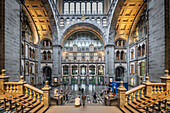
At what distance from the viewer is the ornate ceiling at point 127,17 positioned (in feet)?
69.5

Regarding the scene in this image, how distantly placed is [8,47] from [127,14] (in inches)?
908

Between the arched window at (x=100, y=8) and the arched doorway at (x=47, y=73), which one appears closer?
the arched window at (x=100, y=8)

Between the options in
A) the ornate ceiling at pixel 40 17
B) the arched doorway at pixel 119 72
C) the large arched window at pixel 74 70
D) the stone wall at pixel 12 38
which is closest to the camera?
the stone wall at pixel 12 38

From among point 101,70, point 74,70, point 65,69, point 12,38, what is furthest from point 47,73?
point 12,38

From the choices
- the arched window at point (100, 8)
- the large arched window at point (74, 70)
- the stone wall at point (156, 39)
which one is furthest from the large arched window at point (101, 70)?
the stone wall at point (156, 39)

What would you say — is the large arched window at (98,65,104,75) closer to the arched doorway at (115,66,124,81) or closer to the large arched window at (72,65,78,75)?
the arched doorway at (115,66,124,81)

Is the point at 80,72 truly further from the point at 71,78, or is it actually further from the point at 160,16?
the point at 160,16

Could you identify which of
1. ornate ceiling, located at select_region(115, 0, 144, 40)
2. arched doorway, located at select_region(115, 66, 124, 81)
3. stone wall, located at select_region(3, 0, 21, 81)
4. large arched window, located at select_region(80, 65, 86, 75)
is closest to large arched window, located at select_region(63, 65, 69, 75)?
large arched window, located at select_region(80, 65, 86, 75)

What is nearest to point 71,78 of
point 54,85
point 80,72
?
point 80,72

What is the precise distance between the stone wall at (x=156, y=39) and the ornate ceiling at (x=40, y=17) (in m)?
19.6

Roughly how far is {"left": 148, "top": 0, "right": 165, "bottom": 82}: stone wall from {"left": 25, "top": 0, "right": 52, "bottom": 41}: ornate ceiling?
19568 mm

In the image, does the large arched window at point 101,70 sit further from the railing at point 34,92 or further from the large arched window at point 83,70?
the railing at point 34,92

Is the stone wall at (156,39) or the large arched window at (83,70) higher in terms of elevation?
the stone wall at (156,39)

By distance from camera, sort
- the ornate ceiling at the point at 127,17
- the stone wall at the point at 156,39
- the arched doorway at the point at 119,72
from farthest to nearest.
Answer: the arched doorway at the point at 119,72
the ornate ceiling at the point at 127,17
the stone wall at the point at 156,39
